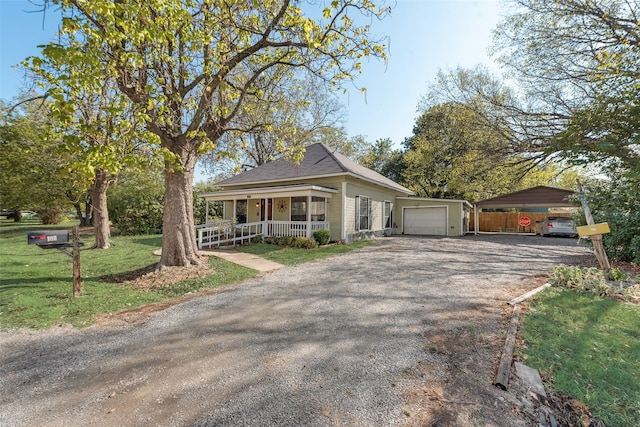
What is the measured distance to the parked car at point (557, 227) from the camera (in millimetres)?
17956

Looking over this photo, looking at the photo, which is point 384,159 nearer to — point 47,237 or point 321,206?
point 321,206

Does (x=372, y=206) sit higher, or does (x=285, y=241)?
(x=372, y=206)

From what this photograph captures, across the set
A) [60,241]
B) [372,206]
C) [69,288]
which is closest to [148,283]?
[69,288]

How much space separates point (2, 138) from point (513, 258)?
23730mm

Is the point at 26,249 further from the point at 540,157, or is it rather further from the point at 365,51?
the point at 540,157

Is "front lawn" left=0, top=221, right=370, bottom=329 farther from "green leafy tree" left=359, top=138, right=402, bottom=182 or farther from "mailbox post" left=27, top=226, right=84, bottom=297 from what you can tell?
"green leafy tree" left=359, top=138, right=402, bottom=182

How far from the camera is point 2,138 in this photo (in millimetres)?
14148

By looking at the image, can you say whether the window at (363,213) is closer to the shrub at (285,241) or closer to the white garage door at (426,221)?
the shrub at (285,241)

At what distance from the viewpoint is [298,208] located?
14516 millimetres

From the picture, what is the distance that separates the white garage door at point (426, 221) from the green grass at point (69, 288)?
1436 cm

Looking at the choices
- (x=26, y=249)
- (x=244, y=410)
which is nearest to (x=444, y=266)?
(x=244, y=410)

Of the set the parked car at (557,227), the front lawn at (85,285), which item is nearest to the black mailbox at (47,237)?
the front lawn at (85,285)

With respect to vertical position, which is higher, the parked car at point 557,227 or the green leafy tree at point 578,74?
the green leafy tree at point 578,74

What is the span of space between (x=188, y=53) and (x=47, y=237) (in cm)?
523
